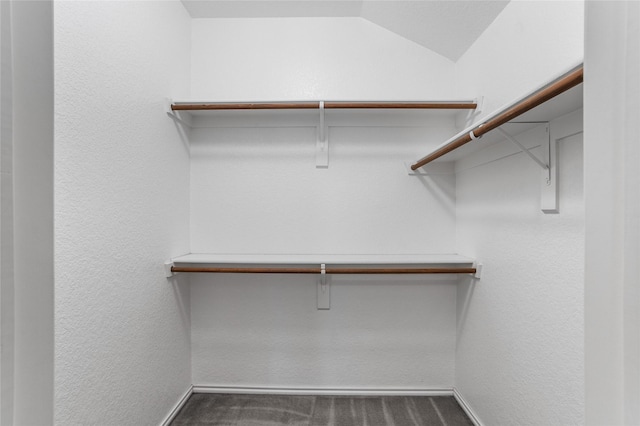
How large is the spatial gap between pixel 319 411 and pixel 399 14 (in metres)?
2.10

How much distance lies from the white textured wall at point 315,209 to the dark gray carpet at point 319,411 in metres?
0.08

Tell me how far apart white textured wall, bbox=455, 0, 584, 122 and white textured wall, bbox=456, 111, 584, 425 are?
0.69ft

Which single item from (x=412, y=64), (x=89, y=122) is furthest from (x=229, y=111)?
(x=412, y=64)

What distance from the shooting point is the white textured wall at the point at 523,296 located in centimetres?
91

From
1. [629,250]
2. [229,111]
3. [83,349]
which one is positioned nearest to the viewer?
[629,250]

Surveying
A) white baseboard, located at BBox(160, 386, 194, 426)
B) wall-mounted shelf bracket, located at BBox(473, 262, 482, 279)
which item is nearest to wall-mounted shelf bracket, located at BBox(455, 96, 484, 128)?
wall-mounted shelf bracket, located at BBox(473, 262, 482, 279)

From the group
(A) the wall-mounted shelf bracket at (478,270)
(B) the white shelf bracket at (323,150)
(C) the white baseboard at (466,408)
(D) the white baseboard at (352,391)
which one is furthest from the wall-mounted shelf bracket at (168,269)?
(C) the white baseboard at (466,408)

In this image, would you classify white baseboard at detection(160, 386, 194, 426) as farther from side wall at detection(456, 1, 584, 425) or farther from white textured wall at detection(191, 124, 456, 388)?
side wall at detection(456, 1, 584, 425)

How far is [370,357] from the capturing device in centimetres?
173

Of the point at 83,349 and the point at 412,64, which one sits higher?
the point at 412,64

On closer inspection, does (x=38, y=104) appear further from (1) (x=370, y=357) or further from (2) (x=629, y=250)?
(1) (x=370, y=357)

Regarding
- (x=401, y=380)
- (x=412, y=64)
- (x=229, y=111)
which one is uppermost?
(x=412, y=64)

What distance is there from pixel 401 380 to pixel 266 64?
196 centimetres

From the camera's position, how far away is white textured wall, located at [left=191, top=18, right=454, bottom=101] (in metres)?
1.71
